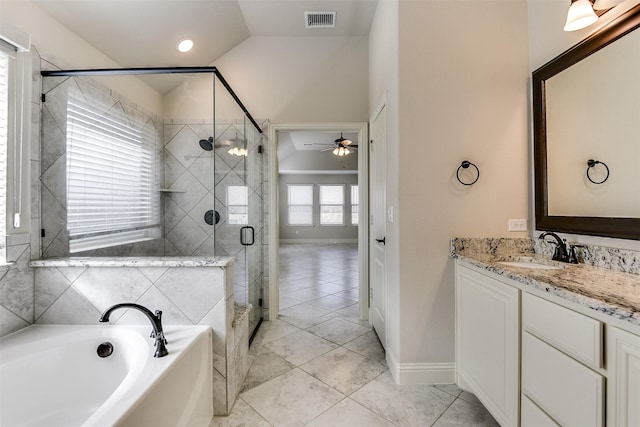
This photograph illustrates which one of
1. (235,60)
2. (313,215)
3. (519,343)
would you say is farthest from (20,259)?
(313,215)

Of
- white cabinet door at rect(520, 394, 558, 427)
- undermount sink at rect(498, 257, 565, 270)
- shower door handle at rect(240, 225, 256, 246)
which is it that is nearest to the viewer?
white cabinet door at rect(520, 394, 558, 427)

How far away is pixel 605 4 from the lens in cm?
139

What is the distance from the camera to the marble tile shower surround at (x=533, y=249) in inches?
54.7

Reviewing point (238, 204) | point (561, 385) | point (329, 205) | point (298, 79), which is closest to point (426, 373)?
point (561, 385)

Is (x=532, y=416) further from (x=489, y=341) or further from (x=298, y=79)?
(x=298, y=79)

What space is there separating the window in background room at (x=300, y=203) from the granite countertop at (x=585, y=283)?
841 cm

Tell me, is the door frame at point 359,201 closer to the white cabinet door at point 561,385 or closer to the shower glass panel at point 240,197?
the shower glass panel at point 240,197

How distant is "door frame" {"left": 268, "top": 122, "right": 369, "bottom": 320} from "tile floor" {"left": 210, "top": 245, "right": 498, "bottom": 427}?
0.97ft

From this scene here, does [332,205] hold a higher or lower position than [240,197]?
higher

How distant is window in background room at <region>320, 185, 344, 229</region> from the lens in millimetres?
Result: 10062

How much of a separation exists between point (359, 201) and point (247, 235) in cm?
125

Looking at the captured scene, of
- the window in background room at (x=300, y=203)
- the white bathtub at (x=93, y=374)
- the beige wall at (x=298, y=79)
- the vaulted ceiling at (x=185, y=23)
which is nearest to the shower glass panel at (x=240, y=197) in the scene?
the beige wall at (x=298, y=79)

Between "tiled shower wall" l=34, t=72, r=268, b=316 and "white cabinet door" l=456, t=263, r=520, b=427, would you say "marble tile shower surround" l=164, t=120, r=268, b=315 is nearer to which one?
"tiled shower wall" l=34, t=72, r=268, b=316

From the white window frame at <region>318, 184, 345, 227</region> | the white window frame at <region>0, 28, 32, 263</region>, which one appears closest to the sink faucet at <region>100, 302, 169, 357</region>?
the white window frame at <region>0, 28, 32, 263</region>
